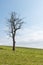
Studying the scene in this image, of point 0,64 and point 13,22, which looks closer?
point 0,64

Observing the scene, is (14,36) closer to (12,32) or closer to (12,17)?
(12,32)

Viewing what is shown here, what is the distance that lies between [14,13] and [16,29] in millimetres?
7226

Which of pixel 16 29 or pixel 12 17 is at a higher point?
pixel 12 17

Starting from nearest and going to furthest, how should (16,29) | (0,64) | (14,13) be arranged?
(0,64), (16,29), (14,13)

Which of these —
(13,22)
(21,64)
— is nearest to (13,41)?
(13,22)

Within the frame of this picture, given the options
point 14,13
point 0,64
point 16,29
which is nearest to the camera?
point 0,64

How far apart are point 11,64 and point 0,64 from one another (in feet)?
5.62

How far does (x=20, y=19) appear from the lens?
6669 cm

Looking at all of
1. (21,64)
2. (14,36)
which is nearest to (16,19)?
(14,36)

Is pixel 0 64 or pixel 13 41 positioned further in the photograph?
pixel 13 41

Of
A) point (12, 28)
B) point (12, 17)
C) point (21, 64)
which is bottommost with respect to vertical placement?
point (21, 64)

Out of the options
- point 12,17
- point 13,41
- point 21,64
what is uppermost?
point 12,17

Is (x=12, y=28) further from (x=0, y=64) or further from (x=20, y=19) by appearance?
(x=0, y=64)

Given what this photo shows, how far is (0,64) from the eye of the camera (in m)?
28.8
